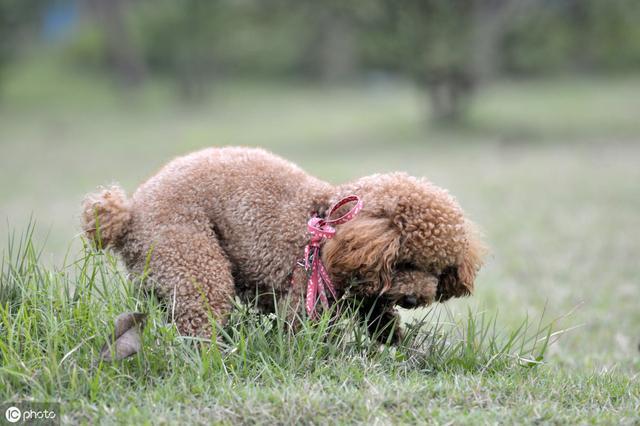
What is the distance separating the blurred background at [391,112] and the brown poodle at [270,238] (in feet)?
2.15

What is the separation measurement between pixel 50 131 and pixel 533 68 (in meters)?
20.7

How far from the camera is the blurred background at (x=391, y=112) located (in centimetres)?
838

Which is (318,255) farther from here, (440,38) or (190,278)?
(440,38)

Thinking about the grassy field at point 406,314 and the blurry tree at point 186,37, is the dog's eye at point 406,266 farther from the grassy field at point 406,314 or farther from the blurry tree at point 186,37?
the blurry tree at point 186,37

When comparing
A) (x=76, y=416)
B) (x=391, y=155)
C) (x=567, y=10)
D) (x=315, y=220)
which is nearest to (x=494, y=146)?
(x=391, y=155)

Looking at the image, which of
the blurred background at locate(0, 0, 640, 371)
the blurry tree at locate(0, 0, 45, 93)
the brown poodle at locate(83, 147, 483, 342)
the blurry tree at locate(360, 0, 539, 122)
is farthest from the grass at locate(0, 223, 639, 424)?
the blurry tree at locate(0, 0, 45, 93)

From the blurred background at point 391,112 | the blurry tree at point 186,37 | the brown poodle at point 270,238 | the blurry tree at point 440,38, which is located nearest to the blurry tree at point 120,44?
the blurred background at point 391,112

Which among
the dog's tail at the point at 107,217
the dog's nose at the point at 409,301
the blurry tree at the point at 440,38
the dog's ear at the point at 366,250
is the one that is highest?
the blurry tree at the point at 440,38

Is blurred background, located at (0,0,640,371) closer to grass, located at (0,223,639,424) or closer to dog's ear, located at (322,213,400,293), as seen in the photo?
grass, located at (0,223,639,424)

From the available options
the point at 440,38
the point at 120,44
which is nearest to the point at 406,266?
the point at 440,38

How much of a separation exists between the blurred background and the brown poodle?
655mm

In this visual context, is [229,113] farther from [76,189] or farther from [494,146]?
[76,189]

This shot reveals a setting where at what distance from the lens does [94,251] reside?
13.0 feet

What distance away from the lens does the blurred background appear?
8.38 m
